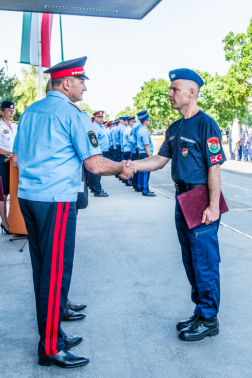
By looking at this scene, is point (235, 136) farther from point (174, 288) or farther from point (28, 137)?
point (28, 137)

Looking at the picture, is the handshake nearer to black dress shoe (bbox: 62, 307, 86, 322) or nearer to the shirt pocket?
black dress shoe (bbox: 62, 307, 86, 322)

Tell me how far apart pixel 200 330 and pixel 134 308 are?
0.69 metres

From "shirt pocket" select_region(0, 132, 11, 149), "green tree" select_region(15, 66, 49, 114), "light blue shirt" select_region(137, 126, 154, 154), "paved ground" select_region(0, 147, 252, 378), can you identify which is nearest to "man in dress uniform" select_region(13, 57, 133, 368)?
"paved ground" select_region(0, 147, 252, 378)

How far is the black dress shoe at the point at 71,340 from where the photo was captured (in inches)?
110

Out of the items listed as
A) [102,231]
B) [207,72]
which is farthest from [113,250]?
[207,72]

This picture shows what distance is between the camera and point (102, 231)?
606 cm

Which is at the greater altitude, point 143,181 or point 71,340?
point 143,181

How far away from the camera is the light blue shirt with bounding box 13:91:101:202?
2.47m

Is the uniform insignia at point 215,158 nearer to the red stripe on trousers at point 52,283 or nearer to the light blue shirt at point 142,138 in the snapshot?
the red stripe on trousers at point 52,283

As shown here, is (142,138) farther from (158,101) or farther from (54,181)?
(158,101)

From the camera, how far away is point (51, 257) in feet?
8.40

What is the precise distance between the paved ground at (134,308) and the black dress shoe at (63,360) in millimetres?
41

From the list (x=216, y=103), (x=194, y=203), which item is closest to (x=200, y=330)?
(x=194, y=203)

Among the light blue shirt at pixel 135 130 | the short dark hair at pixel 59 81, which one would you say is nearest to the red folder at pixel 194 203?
the short dark hair at pixel 59 81
